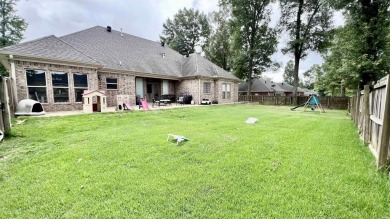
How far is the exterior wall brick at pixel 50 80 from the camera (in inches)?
347

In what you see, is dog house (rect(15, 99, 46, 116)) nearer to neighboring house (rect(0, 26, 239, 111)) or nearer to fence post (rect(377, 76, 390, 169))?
neighboring house (rect(0, 26, 239, 111))

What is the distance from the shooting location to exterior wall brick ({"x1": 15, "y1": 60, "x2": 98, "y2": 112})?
347 inches

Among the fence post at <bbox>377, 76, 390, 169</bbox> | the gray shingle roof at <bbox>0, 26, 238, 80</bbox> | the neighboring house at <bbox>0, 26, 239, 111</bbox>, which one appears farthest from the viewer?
the gray shingle roof at <bbox>0, 26, 238, 80</bbox>

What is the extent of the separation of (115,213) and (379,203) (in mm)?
2972

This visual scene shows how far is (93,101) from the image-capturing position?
1026cm

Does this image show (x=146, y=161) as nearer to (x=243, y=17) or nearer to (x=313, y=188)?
(x=313, y=188)

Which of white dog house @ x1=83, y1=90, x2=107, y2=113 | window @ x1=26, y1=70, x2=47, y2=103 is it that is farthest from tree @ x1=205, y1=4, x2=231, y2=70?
window @ x1=26, y1=70, x2=47, y2=103

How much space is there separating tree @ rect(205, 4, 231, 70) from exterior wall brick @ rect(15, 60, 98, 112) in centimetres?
2497

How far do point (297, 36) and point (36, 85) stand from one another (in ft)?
81.4

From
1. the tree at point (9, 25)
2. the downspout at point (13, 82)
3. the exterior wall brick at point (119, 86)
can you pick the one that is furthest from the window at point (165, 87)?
the tree at point (9, 25)

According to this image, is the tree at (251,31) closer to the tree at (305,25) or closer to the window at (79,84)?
the tree at (305,25)

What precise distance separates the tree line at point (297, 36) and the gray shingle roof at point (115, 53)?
8.56 metres

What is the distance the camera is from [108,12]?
1759 cm

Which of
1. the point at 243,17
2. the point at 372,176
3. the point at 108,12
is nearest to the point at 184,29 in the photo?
the point at 243,17
